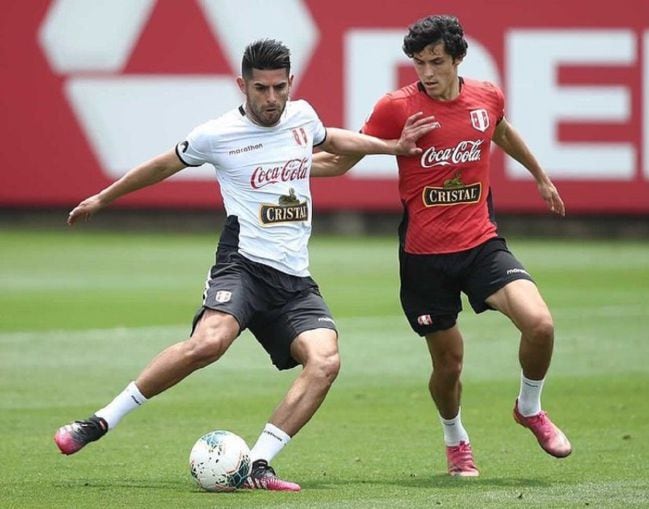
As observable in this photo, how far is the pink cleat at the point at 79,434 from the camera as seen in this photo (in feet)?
27.6

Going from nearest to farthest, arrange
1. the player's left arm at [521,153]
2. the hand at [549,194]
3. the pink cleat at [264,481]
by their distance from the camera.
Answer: the pink cleat at [264,481] < the player's left arm at [521,153] < the hand at [549,194]

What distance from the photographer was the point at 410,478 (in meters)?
8.80

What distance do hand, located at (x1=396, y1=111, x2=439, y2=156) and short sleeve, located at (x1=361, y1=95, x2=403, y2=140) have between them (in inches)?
6.0

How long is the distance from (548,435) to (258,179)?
7.53ft

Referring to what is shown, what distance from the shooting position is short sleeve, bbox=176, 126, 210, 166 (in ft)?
28.7

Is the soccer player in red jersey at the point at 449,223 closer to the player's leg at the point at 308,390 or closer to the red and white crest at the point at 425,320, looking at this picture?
the red and white crest at the point at 425,320

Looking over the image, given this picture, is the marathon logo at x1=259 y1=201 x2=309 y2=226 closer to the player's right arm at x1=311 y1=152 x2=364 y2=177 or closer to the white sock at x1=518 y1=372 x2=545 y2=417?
the player's right arm at x1=311 y1=152 x2=364 y2=177

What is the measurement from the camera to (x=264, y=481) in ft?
27.1

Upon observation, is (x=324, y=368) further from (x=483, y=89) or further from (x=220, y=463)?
(x=483, y=89)

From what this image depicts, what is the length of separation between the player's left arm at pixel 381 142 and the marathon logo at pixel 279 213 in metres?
0.57

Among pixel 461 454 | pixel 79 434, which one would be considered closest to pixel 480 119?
pixel 461 454

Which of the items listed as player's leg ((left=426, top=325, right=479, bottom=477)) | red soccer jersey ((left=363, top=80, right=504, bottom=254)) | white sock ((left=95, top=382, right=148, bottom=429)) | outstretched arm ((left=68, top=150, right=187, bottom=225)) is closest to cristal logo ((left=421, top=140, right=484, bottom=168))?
red soccer jersey ((left=363, top=80, right=504, bottom=254))

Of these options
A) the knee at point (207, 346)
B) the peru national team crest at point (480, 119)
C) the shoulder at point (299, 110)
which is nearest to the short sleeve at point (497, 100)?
the peru national team crest at point (480, 119)

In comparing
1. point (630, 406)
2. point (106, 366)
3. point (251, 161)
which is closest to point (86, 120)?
point (106, 366)
